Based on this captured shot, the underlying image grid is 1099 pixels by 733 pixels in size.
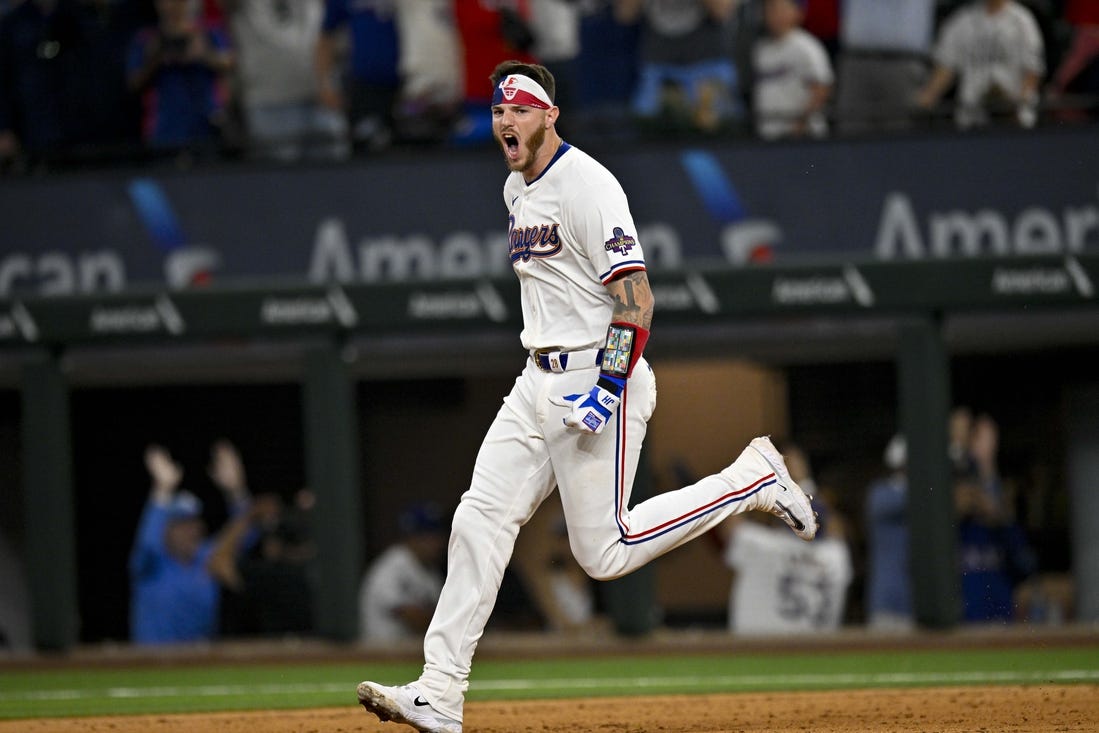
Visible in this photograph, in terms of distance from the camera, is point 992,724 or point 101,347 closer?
point 992,724

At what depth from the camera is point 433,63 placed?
400 inches

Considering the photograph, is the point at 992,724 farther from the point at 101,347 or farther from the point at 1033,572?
the point at 101,347

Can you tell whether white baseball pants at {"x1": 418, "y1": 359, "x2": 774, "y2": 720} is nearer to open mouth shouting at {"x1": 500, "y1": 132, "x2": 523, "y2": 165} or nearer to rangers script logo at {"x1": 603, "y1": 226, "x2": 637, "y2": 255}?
rangers script logo at {"x1": 603, "y1": 226, "x2": 637, "y2": 255}

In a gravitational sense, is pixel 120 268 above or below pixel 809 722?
above

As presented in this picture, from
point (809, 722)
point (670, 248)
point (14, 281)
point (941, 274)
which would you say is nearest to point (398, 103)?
point (670, 248)

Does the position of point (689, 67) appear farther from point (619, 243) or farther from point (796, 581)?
point (619, 243)

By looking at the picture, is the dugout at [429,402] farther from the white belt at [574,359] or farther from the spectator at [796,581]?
the white belt at [574,359]

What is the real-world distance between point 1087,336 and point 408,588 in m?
4.26

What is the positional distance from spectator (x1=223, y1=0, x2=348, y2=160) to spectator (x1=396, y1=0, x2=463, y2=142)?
0.58 m

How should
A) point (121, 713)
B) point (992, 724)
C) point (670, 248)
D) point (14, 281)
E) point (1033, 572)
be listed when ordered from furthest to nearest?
point (14, 281) → point (670, 248) → point (1033, 572) → point (121, 713) → point (992, 724)

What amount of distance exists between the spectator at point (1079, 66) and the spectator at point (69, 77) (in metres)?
5.78

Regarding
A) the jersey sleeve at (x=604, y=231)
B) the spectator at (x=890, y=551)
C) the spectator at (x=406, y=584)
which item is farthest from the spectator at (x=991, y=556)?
the jersey sleeve at (x=604, y=231)

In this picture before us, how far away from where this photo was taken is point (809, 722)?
5.67 meters

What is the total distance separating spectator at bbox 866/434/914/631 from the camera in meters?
9.43
